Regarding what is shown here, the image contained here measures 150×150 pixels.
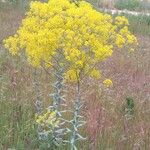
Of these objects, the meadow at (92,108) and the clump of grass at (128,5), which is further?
the clump of grass at (128,5)

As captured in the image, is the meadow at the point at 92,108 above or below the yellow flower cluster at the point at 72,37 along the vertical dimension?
below

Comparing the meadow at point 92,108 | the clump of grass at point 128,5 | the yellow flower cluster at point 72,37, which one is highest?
the clump of grass at point 128,5

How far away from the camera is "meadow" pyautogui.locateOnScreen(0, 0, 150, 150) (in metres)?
5.55

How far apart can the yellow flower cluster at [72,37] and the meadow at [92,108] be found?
0.90 metres

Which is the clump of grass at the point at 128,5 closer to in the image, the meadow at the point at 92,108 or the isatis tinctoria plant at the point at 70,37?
the meadow at the point at 92,108

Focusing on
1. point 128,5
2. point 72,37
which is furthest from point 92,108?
point 128,5

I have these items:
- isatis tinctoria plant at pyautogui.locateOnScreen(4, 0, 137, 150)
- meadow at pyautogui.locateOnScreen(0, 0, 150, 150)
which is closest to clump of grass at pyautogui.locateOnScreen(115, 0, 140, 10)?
meadow at pyautogui.locateOnScreen(0, 0, 150, 150)

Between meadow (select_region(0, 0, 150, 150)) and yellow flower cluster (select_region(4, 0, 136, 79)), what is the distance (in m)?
0.90

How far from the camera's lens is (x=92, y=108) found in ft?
21.8

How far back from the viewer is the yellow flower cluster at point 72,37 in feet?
14.8

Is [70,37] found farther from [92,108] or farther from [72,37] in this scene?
[92,108]

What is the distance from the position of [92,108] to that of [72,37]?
2276 mm

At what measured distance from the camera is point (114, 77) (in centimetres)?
906

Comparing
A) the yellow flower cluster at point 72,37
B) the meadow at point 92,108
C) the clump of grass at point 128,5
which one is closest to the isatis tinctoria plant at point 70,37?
the yellow flower cluster at point 72,37
